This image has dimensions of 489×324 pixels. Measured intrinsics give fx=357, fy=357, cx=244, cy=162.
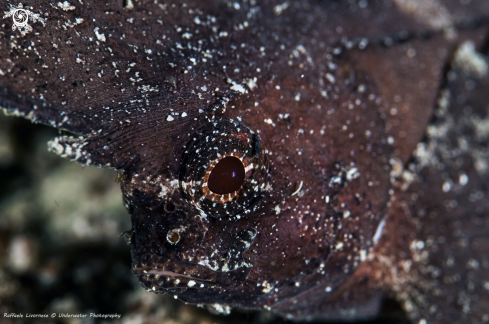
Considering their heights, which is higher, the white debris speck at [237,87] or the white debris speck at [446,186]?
the white debris speck at [237,87]

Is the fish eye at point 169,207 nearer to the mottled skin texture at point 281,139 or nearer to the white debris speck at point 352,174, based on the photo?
the mottled skin texture at point 281,139

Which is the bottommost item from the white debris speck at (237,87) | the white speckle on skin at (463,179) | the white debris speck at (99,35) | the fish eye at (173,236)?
the white speckle on skin at (463,179)

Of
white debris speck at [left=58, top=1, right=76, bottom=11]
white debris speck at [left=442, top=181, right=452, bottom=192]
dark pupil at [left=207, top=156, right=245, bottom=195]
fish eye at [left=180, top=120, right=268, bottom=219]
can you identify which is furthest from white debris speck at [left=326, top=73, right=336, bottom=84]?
white debris speck at [left=58, top=1, right=76, bottom=11]

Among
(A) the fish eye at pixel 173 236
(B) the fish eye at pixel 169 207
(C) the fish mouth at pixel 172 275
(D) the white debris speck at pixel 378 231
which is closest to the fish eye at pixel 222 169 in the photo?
(B) the fish eye at pixel 169 207

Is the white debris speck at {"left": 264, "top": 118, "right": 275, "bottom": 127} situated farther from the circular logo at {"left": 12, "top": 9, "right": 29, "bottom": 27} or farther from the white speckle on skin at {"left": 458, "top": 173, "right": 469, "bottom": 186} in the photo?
the white speckle on skin at {"left": 458, "top": 173, "right": 469, "bottom": 186}

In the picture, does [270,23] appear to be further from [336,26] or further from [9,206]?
[9,206]

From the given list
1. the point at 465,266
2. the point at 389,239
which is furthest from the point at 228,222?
the point at 465,266

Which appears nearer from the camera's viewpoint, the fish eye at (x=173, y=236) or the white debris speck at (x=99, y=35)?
→ the fish eye at (x=173, y=236)
